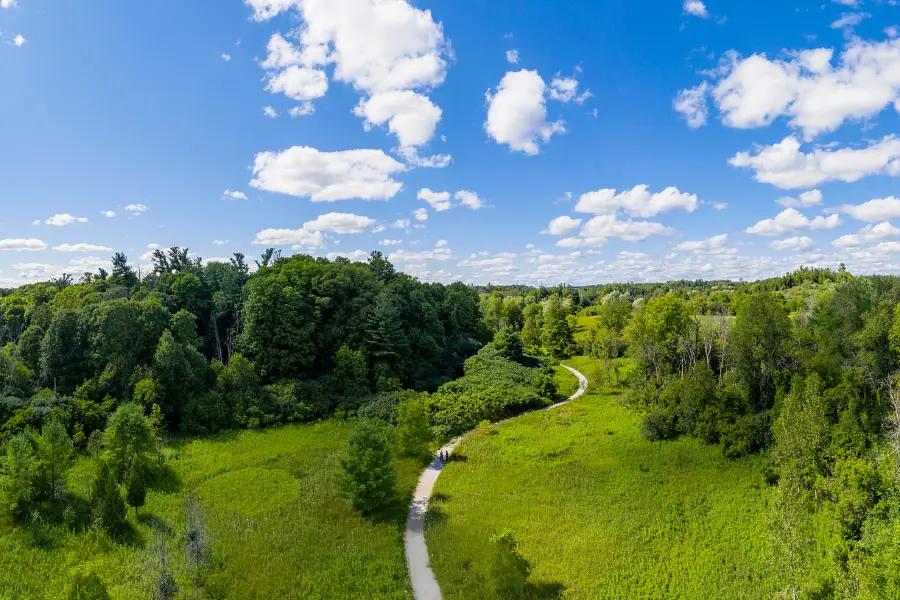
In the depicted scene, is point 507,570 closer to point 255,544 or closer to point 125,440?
point 255,544

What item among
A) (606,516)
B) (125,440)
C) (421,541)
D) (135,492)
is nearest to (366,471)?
(421,541)

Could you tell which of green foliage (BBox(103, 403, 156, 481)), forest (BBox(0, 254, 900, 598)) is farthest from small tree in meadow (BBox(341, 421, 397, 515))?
green foliage (BBox(103, 403, 156, 481))

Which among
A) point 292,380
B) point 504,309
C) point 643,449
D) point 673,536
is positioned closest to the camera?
point 673,536

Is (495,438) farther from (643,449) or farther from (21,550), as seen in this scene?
(21,550)

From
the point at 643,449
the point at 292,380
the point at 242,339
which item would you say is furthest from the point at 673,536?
the point at 242,339

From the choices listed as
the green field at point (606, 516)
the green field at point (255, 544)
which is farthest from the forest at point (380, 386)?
the green field at point (606, 516)

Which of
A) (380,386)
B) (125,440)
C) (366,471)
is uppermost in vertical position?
(125,440)

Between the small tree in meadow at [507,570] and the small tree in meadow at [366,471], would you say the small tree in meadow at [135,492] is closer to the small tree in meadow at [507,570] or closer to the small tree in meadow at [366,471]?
the small tree in meadow at [366,471]

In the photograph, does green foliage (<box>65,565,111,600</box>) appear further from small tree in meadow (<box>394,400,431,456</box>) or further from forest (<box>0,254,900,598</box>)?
small tree in meadow (<box>394,400,431,456</box>)
